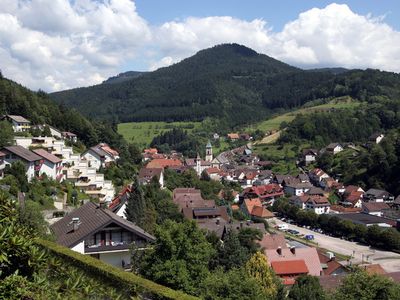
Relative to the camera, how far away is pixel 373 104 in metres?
136

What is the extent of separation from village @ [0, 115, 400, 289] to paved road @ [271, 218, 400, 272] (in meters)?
0.11

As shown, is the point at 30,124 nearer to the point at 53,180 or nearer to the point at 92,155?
the point at 92,155

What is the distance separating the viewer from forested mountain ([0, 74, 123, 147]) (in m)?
59.1

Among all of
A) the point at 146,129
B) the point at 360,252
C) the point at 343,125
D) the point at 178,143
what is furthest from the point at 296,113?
the point at 360,252

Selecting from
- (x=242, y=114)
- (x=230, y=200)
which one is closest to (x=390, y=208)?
(x=230, y=200)

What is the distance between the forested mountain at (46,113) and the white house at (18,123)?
8.66 ft

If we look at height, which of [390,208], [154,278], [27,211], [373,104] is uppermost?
[373,104]

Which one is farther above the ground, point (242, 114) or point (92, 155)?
point (242, 114)

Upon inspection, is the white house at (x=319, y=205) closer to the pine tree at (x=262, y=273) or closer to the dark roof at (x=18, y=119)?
the dark roof at (x=18, y=119)

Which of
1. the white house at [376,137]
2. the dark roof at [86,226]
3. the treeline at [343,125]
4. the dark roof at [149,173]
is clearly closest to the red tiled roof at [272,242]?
the dark roof at [149,173]

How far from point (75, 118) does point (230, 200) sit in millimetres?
25441

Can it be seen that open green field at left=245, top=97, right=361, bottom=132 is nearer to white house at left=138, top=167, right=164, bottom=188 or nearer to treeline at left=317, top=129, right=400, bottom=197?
treeline at left=317, top=129, right=400, bottom=197

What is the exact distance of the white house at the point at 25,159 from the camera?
39.6m

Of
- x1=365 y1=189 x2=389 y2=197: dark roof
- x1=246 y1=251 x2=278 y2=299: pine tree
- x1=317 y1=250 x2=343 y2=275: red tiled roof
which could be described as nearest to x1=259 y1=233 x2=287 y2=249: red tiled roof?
x1=317 y1=250 x2=343 y2=275: red tiled roof
